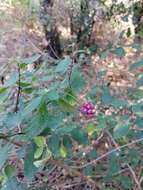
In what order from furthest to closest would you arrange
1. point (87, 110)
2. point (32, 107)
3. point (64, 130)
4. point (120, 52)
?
point (120, 52) < point (87, 110) < point (64, 130) < point (32, 107)

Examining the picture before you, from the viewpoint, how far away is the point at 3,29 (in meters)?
4.43

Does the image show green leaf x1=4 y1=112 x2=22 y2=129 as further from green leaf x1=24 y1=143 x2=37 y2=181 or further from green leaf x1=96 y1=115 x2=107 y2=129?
green leaf x1=96 y1=115 x2=107 y2=129

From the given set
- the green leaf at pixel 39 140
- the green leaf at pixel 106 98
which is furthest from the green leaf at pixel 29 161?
the green leaf at pixel 106 98

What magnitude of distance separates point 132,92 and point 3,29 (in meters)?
3.28

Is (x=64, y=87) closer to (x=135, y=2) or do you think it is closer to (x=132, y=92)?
(x=132, y=92)

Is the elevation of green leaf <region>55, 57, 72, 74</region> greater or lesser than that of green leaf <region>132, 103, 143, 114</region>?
greater

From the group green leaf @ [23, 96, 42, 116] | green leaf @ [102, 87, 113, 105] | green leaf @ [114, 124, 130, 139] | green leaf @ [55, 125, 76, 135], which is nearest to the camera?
green leaf @ [23, 96, 42, 116]

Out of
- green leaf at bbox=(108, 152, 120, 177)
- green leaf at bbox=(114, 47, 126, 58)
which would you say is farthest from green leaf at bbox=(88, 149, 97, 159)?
green leaf at bbox=(114, 47, 126, 58)

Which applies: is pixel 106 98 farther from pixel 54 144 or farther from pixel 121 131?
pixel 54 144

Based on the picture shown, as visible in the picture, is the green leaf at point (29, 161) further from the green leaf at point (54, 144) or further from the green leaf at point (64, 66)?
the green leaf at point (64, 66)

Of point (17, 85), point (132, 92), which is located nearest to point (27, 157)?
point (17, 85)

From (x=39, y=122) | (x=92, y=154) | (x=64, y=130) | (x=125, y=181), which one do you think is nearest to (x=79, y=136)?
(x=64, y=130)

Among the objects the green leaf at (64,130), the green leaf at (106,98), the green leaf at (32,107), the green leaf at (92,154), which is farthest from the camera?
the green leaf at (92,154)

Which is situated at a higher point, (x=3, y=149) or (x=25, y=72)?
(x=25, y=72)
